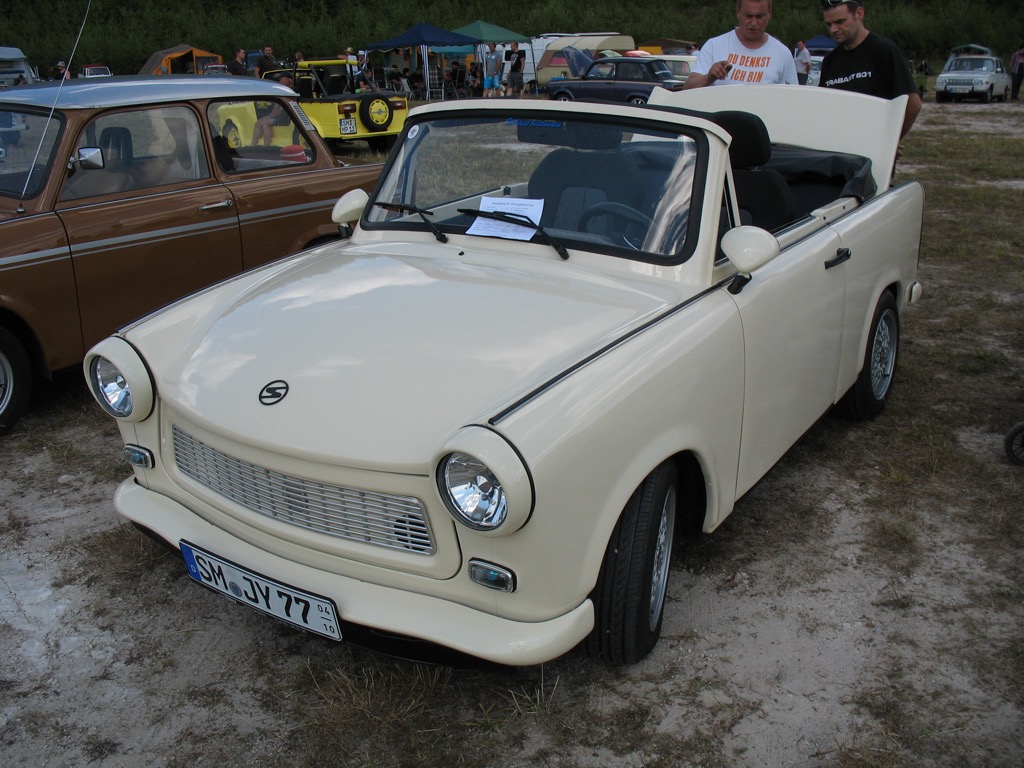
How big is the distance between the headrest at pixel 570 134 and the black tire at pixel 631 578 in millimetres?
1296

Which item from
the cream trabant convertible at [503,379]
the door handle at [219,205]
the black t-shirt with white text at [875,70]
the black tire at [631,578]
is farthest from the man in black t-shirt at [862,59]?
the black tire at [631,578]

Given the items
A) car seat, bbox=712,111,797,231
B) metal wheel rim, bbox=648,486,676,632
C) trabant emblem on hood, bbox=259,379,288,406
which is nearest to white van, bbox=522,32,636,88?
car seat, bbox=712,111,797,231

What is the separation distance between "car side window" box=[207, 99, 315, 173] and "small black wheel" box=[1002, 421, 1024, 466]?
4352 mm

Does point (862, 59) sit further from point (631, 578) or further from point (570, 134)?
point (631, 578)

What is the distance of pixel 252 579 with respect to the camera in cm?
254

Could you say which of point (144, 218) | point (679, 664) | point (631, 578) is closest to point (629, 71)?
point (144, 218)

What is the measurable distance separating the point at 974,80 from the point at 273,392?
30.8 metres

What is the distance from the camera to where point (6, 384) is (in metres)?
4.59

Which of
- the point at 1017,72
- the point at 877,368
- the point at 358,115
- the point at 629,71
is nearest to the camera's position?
the point at 877,368

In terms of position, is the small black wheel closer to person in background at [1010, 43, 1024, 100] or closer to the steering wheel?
the steering wheel

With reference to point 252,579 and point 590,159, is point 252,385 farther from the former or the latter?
point 590,159

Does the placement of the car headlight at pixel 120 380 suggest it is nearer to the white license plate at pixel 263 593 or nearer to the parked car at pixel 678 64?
the white license plate at pixel 263 593

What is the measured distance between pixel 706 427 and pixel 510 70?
1197 inches

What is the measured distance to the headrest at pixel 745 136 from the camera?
3672 millimetres
